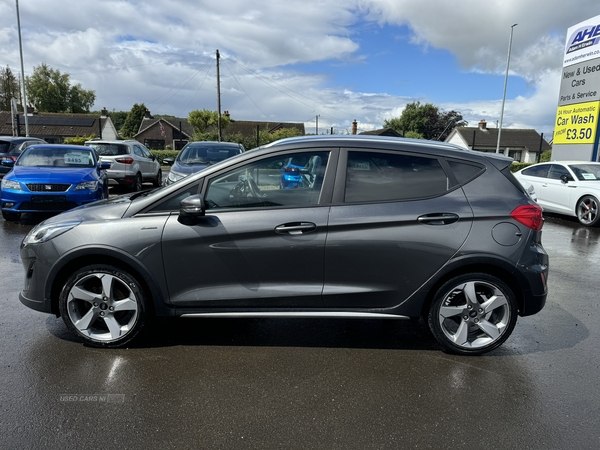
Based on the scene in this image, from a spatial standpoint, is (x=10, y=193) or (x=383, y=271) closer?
(x=383, y=271)

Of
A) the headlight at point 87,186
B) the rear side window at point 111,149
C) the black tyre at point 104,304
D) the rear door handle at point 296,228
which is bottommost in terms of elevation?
→ the black tyre at point 104,304

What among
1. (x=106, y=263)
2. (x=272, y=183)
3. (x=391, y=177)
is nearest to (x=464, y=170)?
(x=391, y=177)

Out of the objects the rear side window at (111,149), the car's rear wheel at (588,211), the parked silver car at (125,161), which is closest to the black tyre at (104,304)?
the car's rear wheel at (588,211)

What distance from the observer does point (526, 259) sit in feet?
11.8

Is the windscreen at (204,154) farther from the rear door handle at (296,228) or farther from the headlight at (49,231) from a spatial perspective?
the rear door handle at (296,228)

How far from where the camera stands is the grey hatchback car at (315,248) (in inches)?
139

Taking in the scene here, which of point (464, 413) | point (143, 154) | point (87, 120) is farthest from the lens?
point (87, 120)

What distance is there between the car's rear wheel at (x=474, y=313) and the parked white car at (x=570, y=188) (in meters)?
7.93

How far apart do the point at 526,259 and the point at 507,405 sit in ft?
3.82

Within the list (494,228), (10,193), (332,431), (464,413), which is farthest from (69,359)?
(10,193)

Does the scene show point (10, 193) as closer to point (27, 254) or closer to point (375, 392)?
point (27, 254)

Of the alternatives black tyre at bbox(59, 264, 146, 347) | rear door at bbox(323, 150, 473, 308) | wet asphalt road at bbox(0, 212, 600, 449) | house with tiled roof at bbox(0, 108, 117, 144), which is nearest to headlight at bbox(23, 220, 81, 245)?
black tyre at bbox(59, 264, 146, 347)

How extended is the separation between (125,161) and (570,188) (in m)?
12.6

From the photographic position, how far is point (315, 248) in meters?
3.50
